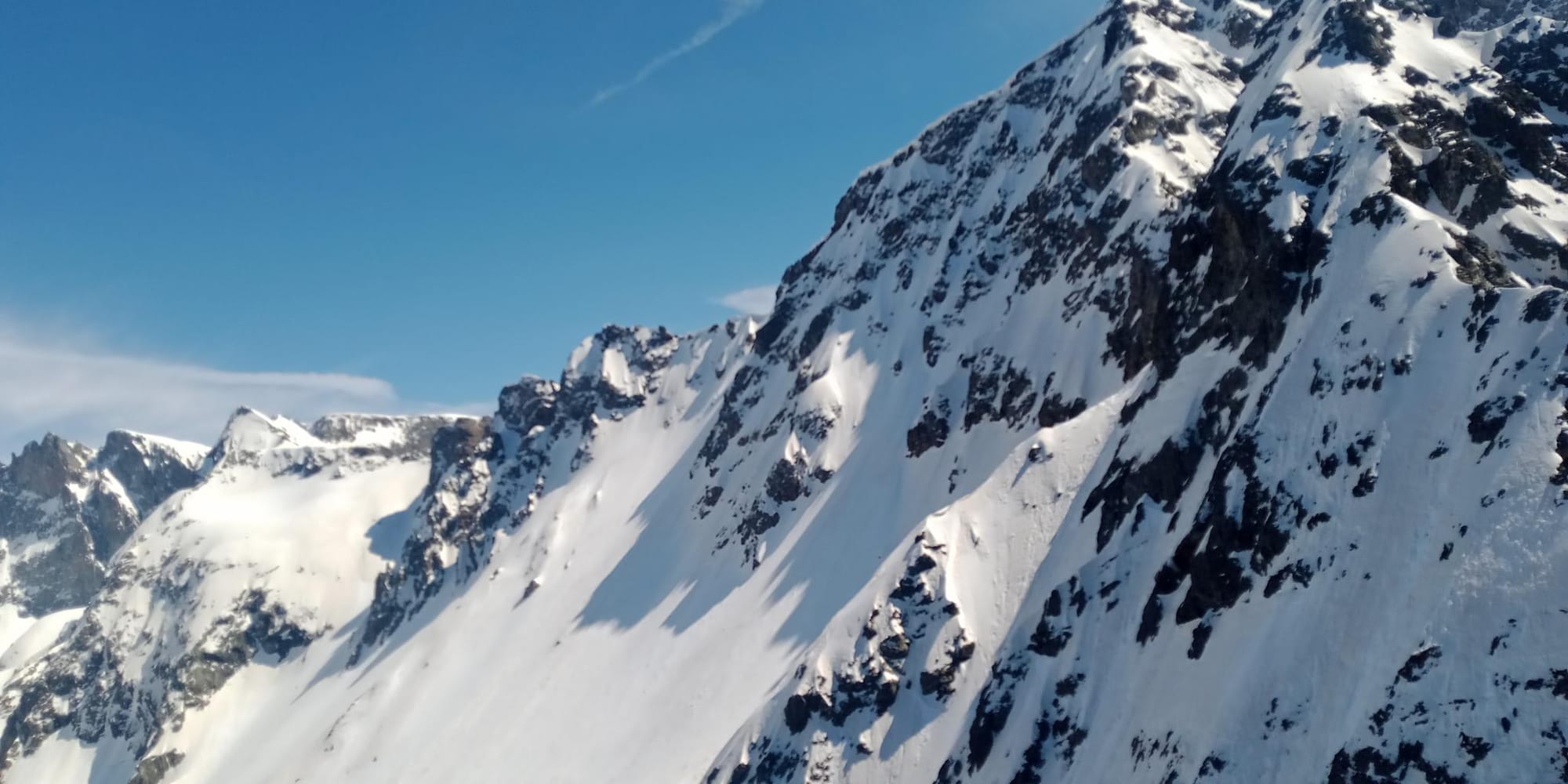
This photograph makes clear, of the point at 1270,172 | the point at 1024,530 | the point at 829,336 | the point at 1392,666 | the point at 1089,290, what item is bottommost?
the point at 1392,666

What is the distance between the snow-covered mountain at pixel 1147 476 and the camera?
1932 inches

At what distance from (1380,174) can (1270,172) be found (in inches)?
357

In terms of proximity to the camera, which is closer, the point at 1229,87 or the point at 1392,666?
the point at 1392,666

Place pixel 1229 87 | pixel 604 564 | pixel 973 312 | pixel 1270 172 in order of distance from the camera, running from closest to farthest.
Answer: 1. pixel 1270 172
2. pixel 1229 87
3. pixel 973 312
4. pixel 604 564

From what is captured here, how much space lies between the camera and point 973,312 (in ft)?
479

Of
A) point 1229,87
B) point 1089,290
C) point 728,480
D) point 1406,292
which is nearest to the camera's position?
point 1406,292

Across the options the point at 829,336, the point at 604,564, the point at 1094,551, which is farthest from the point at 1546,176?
the point at 604,564

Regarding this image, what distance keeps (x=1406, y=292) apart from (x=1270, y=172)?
20.0m

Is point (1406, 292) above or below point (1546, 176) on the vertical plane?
below

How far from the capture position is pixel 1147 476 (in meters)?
76.2

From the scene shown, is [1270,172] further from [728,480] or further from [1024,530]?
[728,480]

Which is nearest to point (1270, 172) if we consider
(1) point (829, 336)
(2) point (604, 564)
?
(1) point (829, 336)

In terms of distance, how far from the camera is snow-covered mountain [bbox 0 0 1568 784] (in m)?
49.1

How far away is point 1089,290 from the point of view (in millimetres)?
117938
